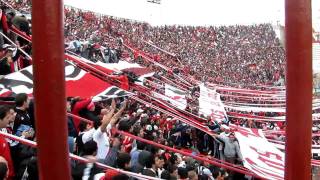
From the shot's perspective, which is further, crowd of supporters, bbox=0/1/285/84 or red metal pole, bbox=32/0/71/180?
crowd of supporters, bbox=0/1/285/84

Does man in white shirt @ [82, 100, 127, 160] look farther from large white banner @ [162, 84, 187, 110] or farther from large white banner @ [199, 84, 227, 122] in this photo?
large white banner @ [199, 84, 227, 122]

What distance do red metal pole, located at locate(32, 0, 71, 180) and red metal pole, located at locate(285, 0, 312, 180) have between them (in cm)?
115

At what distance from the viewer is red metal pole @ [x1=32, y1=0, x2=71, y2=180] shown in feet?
6.36

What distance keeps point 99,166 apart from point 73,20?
18760 mm

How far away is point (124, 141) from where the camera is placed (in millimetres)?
6586

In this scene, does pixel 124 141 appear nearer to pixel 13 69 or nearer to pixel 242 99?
pixel 13 69

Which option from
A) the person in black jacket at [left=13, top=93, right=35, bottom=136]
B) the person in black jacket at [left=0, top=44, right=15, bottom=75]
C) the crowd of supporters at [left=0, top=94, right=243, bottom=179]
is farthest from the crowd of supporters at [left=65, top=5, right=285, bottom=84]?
the person in black jacket at [left=13, top=93, right=35, bottom=136]

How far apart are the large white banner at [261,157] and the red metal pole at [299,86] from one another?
12.2 ft

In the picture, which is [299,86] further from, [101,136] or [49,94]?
[101,136]

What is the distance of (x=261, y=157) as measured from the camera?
275 inches

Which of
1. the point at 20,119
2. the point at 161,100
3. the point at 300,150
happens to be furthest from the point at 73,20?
the point at 300,150

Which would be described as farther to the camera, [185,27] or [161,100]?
[185,27]

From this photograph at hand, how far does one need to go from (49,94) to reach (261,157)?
18.0ft

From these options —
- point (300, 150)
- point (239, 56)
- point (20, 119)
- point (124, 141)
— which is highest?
point (300, 150)
